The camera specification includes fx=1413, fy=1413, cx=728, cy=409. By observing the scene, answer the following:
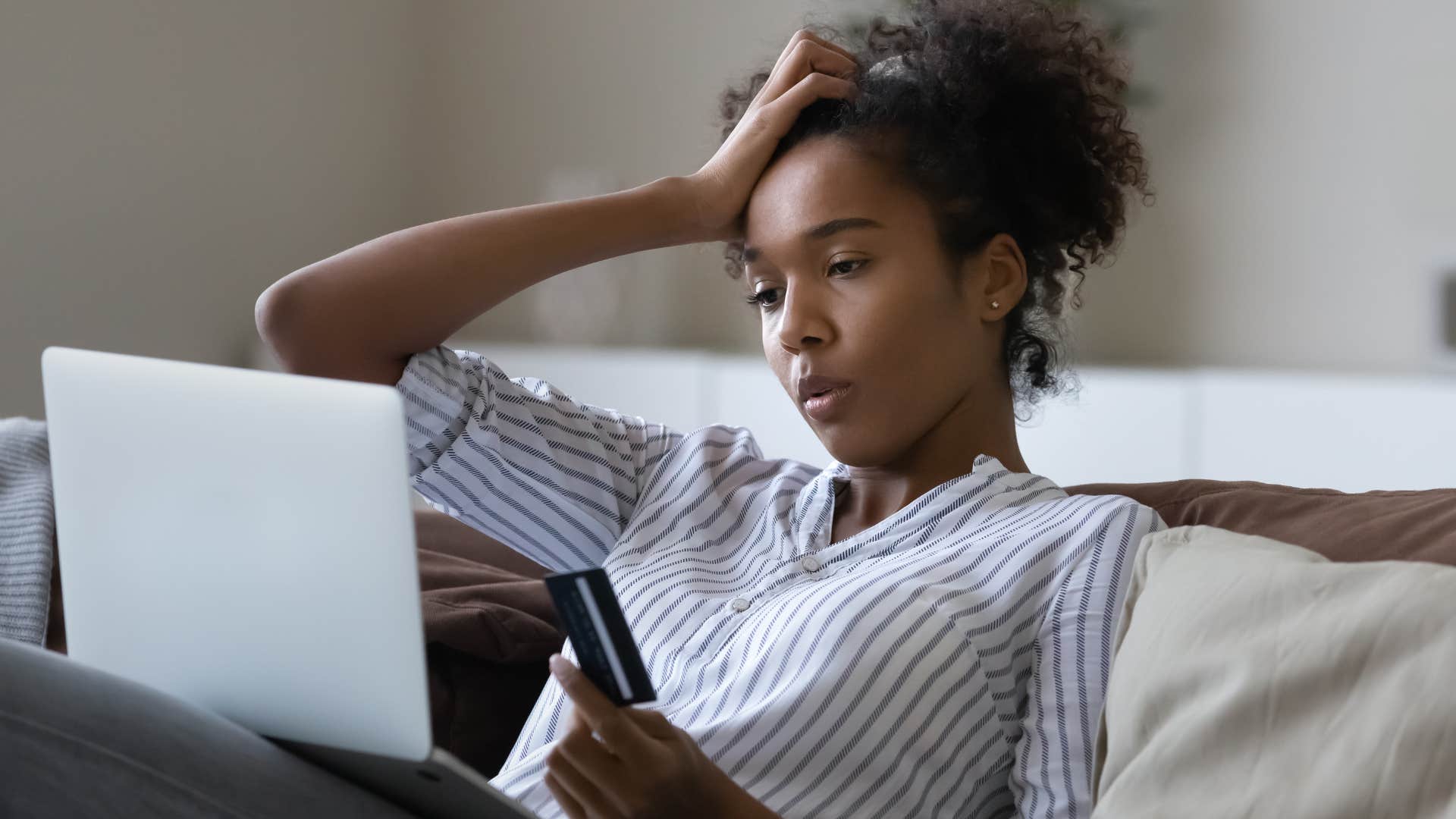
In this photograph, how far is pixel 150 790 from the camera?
0.85 metres

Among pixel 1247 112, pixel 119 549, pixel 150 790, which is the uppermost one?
pixel 1247 112

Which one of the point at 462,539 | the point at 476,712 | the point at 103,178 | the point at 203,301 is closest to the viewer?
the point at 476,712

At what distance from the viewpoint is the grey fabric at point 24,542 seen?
1.53m

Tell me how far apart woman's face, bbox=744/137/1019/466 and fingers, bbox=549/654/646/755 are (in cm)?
46

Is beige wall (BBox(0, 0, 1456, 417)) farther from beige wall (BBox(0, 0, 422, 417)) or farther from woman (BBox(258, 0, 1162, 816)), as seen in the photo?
woman (BBox(258, 0, 1162, 816))

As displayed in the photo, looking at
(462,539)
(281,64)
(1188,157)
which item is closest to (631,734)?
(462,539)

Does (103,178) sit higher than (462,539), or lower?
higher

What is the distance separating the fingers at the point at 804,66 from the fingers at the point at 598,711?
0.70 meters

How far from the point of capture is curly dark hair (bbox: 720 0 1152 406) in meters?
1.28

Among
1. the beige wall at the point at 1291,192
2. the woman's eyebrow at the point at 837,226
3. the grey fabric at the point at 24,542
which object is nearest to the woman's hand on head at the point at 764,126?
the woman's eyebrow at the point at 837,226

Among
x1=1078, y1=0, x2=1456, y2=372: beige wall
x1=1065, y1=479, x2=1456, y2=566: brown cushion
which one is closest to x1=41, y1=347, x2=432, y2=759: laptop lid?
x1=1065, y1=479, x2=1456, y2=566: brown cushion

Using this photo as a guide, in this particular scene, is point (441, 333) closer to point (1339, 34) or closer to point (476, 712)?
point (476, 712)

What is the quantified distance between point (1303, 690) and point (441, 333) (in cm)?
80

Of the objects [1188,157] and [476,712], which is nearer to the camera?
[476,712]
